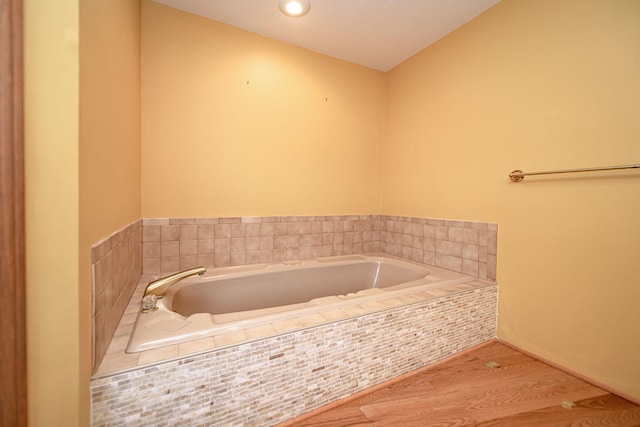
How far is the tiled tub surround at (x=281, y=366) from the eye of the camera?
0.81 metres

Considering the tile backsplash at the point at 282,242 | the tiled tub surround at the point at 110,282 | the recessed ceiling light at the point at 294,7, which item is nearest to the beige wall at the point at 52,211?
the tiled tub surround at the point at 110,282

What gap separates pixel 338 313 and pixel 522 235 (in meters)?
1.30

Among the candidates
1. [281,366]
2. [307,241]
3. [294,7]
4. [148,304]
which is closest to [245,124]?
[294,7]

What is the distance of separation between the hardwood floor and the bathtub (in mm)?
441

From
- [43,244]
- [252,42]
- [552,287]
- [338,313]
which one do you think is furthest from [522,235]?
[252,42]

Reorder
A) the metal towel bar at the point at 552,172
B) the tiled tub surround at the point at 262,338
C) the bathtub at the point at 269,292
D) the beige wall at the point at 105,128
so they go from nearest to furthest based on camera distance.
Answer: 1. the beige wall at the point at 105,128
2. the tiled tub surround at the point at 262,338
3. the bathtub at the point at 269,292
4. the metal towel bar at the point at 552,172

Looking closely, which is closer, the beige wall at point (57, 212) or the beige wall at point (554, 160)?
the beige wall at point (57, 212)

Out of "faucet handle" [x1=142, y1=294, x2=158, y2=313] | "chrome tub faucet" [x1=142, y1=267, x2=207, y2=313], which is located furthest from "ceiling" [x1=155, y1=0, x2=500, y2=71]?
"faucet handle" [x1=142, y1=294, x2=158, y2=313]

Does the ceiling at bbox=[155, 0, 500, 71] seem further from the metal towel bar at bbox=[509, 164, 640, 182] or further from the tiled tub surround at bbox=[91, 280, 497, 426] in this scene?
the tiled tub surround at bbox=[91, 280, 497, 426]

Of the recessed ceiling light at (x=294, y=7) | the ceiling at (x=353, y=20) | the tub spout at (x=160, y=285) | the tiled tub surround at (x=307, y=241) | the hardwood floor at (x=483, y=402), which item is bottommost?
the hardwood floor at (x=483, y=402)

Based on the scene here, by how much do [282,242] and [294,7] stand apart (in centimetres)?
172

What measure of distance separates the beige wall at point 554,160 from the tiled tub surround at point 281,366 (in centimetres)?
52

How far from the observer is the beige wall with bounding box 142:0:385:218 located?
5.66 feet

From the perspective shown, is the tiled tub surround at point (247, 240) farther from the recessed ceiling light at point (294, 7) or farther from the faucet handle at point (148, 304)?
the recessed ceiling light at point (294, 7)
